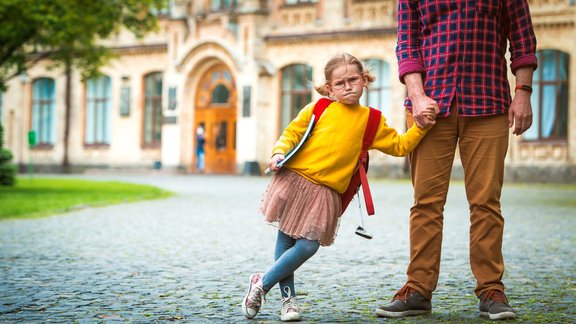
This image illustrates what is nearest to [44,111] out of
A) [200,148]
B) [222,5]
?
[200,148]

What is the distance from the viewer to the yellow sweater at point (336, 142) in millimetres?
5125

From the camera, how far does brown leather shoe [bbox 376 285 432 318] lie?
5.16 m

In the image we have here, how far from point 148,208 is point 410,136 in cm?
1129

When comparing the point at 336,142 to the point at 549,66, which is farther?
the point at 549,66

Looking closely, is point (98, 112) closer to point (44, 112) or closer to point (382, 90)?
point (44, 112)

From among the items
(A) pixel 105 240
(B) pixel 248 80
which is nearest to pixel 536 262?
(A) pixel 105 240

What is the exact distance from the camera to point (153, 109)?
1550 inches

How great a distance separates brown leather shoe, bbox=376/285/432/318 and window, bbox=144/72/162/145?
Answer: 1350 inches

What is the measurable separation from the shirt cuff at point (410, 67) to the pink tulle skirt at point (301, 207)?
2.53 ft

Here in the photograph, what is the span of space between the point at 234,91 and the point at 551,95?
41.0 feet

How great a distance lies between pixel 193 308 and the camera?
18.2 ft

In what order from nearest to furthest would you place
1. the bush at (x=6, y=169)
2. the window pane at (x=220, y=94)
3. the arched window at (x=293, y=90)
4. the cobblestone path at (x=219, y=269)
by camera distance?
the cobblestone path at (x=219, y=269)
the bush at (x=6, y=169)
the arched window at (x=293, y=90)
the window pane at (x=220, y=94)

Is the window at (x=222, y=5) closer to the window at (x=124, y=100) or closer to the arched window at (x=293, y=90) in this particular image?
the arched window at (x=293, y=90)

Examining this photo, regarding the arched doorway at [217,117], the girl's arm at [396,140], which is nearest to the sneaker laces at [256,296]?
the girl's arm at [396,140]
